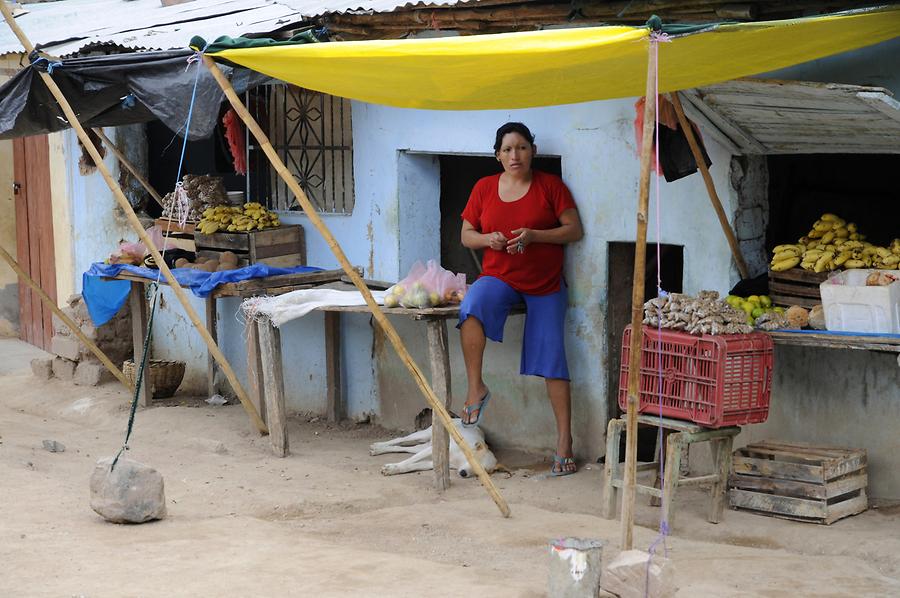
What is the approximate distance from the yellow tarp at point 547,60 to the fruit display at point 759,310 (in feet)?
3.90

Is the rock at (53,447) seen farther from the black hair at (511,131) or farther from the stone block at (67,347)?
the black hair at (511,131)

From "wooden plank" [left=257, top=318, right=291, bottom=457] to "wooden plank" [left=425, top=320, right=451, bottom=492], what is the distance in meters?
1.31

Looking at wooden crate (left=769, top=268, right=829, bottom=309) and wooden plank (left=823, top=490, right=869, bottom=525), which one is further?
wooden crate (left=769, top=268, right=829, bottom=309)

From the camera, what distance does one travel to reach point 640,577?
15.2 ft

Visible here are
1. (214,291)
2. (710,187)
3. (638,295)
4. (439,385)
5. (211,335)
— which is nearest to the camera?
(638,295)

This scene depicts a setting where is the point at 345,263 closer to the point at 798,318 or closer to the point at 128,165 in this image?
the point at 798,318

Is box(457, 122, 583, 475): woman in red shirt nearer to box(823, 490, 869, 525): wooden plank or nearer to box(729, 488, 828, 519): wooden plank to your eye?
box(729, 488, 828, 519): wooden plank

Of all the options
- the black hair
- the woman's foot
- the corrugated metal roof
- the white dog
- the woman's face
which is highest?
the corrugated metal roof

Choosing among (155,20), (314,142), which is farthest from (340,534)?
(155,20)

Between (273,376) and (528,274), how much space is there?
183 cm

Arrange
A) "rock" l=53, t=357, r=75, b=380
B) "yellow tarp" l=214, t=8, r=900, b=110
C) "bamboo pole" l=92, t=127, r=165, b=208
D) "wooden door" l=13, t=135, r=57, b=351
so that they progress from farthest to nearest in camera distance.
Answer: "wooden door" l=13, t=135, r=57, b=351 < "rock" l=53, t=357, r=75, b=380 < "bamboo pole" l=92, t=127, r=165, b=208 < "yellow tarp" l=214, t=8, r=900, b=110

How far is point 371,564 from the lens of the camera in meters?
5.32

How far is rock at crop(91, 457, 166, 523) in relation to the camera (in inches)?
237

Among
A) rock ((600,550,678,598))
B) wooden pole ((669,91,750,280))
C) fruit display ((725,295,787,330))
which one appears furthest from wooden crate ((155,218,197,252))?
rock ((600,550,678,598))
